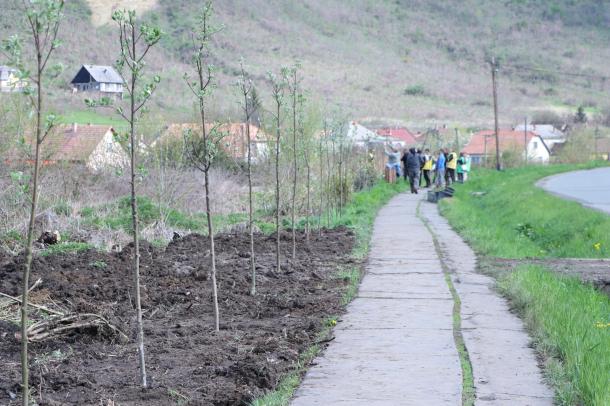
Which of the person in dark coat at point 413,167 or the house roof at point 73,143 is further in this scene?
the person in dark coat at point 413,167

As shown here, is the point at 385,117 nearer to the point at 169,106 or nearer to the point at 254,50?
the point at 254,50

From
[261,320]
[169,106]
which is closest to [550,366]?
[261,320]

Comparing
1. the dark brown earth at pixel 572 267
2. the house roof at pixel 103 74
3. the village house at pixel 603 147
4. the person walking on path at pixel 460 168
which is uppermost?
the house roof at pixel 103 74

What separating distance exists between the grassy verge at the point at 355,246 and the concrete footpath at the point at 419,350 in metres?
0.09

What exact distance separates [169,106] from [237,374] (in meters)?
48.2

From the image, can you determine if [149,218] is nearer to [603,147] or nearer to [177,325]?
[177,325]

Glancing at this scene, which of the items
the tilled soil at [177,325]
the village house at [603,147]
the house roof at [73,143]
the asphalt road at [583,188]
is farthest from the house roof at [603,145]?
the tilled soil at [177,325]

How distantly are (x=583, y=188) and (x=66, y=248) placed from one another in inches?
946

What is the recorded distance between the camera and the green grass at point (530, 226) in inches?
678

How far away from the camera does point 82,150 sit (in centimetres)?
2700

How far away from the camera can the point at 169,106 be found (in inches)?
2148

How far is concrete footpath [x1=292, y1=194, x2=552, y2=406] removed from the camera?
6699 mm

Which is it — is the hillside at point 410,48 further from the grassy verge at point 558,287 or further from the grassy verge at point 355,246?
the grassy verge at point 558,287

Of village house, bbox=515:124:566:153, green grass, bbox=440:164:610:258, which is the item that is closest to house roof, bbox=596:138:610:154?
village house, bbox=515:124:566:153
